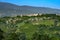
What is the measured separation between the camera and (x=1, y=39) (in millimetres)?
63094

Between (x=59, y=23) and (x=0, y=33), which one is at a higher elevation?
(x=0, y=33)

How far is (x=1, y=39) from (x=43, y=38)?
8594 millimetres

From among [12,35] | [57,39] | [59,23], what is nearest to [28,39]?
[57,39]

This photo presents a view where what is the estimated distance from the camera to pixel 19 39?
64.9m

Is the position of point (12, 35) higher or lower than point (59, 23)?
higher

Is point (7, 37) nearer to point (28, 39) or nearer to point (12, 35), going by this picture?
point (12, 35)

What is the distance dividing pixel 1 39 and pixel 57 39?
2351cm

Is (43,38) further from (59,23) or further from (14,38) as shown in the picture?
(59,23)

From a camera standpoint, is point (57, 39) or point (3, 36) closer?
point (3, 36)

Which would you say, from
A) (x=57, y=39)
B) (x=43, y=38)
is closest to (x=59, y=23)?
(x=57, y=39)

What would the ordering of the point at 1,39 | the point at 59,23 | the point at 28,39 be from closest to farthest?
the point at 1,39
the point at 28,39
the point at 59,23

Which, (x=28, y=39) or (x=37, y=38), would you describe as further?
(x=28, y=39)

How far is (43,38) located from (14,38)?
5.94 metres

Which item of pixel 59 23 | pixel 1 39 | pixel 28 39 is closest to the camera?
pixel 1 39
